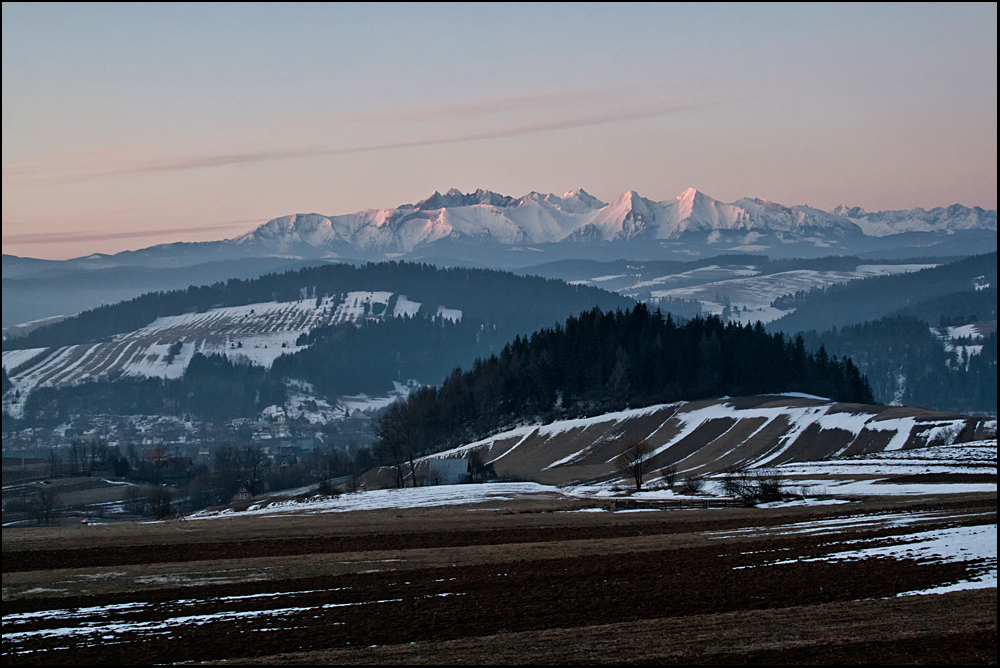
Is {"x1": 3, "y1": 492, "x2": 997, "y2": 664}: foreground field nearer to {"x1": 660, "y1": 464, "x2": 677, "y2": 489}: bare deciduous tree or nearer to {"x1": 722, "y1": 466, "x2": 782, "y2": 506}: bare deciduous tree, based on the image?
{"x1": 722, "y1": 466, "x2": 782, "y2": 506}: bare deciduous tree

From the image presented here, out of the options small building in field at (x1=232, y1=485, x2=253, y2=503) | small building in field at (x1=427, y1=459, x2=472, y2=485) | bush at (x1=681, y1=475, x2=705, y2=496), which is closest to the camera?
bush at (x1=681, y1=475, x2=705, y2=496)

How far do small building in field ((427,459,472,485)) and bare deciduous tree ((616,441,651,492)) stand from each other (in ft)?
57.5

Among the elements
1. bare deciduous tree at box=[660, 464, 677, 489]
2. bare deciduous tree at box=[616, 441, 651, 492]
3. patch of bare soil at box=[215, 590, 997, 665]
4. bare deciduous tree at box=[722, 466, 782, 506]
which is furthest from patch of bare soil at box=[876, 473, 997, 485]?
patch of bare soil at box=[215, 590, 997, 665]

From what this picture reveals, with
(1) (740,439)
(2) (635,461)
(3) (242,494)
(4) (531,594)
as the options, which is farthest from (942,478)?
(3) (242,494)

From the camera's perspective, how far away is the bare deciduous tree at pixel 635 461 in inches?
3351

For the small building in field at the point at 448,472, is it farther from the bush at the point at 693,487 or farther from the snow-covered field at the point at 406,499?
the bush at the point at 693,487

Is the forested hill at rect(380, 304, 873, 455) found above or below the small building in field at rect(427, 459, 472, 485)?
above

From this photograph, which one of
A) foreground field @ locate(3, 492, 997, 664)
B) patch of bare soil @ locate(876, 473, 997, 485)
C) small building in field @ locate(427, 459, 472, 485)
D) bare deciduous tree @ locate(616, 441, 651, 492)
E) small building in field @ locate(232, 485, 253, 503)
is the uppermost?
foreground field @ locate(3, 492, 997, 664)

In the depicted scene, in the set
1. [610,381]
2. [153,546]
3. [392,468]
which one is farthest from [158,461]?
[153,546]

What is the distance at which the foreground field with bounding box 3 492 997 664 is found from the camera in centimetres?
2500

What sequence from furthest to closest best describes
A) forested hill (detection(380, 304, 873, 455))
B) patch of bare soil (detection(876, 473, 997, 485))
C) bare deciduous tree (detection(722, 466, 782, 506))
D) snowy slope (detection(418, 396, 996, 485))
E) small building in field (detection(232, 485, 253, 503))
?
1. forested hill (detection(380, 304, 873, 455))
2. small building in field (detection(232, 485, 253, 503))
3. snowy slope (detection(418, 396, 996, 485))
4. patch of bare soil (detection(876, 473, 997, 485))
5. bare deciduous tree (detection(722, 466, 782, 506))

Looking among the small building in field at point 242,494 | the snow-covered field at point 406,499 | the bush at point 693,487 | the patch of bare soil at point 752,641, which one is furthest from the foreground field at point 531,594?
the small building in field at point 242,494

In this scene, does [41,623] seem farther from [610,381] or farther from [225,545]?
[610,381]

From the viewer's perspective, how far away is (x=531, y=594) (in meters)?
31.7
